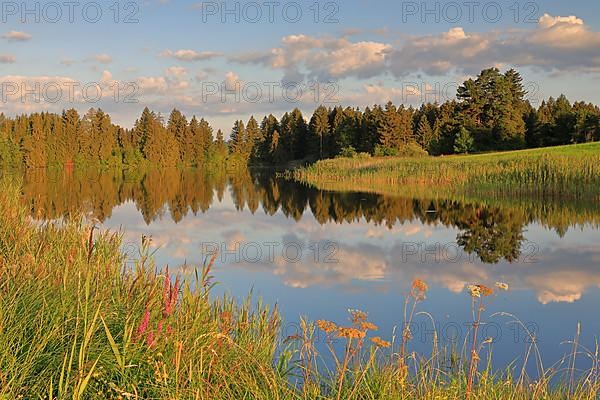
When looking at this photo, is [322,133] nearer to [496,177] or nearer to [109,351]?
[496,177]

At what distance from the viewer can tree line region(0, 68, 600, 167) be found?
54281mm

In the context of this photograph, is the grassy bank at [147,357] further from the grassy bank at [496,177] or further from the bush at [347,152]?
the bush at [347,152]

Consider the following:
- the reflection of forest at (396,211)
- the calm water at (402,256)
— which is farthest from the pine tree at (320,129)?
the calm water at (402,256)

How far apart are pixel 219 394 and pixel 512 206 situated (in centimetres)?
1790

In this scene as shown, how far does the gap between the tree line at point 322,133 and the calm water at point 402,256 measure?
3469 centimetres

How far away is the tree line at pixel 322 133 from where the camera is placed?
54.3 m

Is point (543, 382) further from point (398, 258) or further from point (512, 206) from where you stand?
point (512, 206)

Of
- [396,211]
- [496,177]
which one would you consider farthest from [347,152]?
[396,211]

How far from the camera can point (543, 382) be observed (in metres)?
3.52

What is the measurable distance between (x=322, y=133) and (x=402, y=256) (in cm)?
6047

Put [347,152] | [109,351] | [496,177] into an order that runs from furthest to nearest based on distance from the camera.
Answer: [347,152]
[496,177]
[109,351]

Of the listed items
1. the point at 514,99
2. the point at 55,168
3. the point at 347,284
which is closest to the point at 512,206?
the point at 347,284

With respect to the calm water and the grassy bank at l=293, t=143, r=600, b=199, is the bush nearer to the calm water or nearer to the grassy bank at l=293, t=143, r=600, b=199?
the grassy bank at l=293, t=143, r=600, b=199

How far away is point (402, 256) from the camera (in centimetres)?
1162
